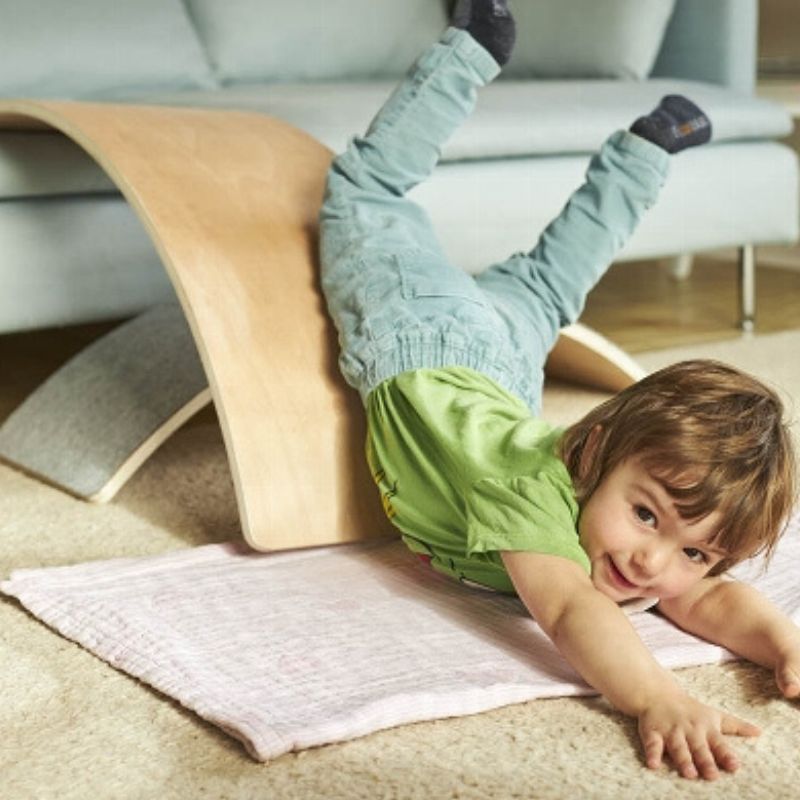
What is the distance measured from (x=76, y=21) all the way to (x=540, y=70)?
95 cm

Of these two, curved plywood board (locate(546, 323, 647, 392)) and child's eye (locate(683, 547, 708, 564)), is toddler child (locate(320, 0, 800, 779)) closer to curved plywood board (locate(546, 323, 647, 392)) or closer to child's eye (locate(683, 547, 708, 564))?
child's eye (locate(683, 547, 708, 564))

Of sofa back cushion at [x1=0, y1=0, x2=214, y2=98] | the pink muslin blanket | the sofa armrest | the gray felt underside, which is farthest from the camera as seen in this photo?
the sofa armrest

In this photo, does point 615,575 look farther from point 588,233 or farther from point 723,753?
point 588,233

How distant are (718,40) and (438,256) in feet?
4.67

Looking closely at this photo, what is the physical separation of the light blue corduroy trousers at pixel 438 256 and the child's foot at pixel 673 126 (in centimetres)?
1

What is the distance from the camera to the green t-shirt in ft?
4.16

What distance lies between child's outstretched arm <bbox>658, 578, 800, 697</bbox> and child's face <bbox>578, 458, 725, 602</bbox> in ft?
0.14

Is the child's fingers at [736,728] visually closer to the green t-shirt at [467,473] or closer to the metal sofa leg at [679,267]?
the green t-shirt at [467,473]

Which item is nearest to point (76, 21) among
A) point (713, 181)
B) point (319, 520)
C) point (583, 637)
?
point (713, 181)

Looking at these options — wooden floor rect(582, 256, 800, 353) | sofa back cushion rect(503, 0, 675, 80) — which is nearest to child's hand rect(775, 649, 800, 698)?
wooden floor rect(582, 256, 800, 353)

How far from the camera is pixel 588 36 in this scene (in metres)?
2.98

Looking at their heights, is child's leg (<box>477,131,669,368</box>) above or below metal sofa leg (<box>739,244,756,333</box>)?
above

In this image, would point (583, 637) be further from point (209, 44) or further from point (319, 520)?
point (209, 44)

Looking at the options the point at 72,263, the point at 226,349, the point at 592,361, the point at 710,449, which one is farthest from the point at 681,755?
the point at 72,263
